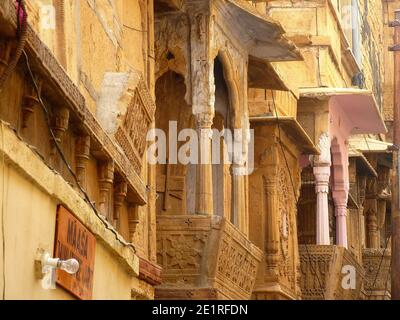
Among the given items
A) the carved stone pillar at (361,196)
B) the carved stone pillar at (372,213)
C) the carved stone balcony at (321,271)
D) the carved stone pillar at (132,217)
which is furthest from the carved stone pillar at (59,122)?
the carved stone pillar at (372,213)

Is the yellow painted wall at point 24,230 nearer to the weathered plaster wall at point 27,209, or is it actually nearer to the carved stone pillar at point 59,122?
the weathered plaster wall at point 27,209

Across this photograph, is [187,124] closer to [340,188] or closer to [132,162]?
[132,162]

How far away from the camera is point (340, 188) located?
25391 millimetres

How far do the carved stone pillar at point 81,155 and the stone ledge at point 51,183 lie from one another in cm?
42

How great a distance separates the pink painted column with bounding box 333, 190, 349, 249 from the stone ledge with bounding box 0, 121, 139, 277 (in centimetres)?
1625

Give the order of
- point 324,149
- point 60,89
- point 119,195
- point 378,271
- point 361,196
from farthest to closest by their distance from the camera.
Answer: point 361,196
point 378,271
point 324,149
point 119,195
point 60,89

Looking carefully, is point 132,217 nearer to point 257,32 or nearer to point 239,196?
point 239,196

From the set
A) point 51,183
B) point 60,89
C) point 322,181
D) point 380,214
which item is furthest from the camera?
point 380,214

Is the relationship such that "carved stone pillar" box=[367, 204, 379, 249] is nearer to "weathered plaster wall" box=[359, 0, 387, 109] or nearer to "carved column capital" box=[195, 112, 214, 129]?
"weathered plaster wall" box=[359, 0, 387, 109]

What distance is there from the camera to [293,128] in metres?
20.6

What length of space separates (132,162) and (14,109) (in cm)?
374

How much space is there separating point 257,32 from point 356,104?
6912 mm

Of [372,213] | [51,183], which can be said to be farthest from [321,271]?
[51,183]
